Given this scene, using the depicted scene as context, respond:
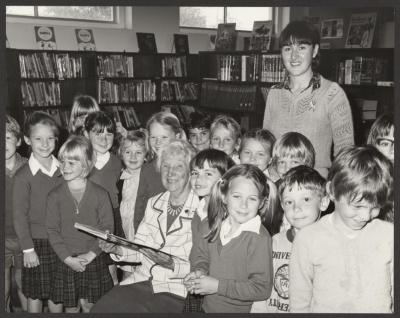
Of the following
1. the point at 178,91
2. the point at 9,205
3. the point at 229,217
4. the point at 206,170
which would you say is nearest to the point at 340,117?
the point at 206,170

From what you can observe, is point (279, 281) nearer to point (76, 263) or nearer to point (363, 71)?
point (76, 263)

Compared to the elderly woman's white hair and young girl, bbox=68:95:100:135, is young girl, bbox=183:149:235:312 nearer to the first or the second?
the elderly woman's white hair

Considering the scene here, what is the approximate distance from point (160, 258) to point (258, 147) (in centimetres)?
94

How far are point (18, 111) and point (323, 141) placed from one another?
421 centimetres

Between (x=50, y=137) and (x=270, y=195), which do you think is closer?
(x=270, y=195)

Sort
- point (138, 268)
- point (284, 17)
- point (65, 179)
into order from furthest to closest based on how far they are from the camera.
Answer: point (284, 17) → point (65, 179) → point (138, 268)

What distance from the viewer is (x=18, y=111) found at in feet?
17.7

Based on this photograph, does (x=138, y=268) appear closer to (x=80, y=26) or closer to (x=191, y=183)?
(x=191, y=183)

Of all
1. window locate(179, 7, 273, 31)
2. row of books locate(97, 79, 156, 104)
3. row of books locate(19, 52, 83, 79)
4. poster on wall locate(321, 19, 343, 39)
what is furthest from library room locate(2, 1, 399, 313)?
poster on wall locate(321, 19, 343, 39)

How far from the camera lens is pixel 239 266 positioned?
1720 millimetres

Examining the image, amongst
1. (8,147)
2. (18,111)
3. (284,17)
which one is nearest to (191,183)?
(8,147)

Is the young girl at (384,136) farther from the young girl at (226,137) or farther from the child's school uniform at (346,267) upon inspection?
the young girl at (226,137)

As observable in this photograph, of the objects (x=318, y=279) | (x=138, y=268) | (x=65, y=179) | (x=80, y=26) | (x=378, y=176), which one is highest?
(x=80, y=26)

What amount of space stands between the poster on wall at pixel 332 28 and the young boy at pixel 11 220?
565cm
